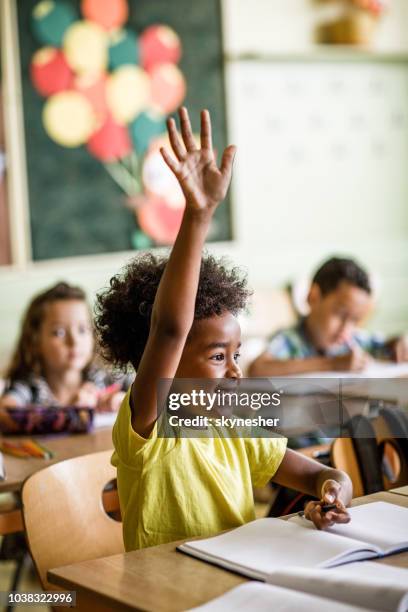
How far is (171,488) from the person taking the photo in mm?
1377

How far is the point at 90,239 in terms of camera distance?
436 cm

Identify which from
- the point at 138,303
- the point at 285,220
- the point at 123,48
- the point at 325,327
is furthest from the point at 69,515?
the point at 285,220

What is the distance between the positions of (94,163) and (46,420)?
7.20 ft

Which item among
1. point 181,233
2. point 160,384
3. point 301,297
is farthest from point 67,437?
point 301,297

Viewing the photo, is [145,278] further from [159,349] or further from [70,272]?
[70,272]

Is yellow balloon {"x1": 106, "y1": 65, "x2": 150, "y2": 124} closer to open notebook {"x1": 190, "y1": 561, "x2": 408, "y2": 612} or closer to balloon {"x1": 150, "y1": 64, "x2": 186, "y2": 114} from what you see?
balloon {"x1": 150, "y1": 64, "x2": 186, "y2": 114}

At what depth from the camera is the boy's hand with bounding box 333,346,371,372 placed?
298 centimetres

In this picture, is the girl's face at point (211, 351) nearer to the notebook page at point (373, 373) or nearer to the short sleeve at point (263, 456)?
the short sleeve at point (263, 456)

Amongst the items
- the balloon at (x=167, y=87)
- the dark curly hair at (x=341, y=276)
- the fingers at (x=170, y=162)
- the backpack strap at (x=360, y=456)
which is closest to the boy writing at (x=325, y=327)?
the dark curly hair at (x=341, y=276)

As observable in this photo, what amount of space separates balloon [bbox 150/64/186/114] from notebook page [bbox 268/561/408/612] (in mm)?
3703

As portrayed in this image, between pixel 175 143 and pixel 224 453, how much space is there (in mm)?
537

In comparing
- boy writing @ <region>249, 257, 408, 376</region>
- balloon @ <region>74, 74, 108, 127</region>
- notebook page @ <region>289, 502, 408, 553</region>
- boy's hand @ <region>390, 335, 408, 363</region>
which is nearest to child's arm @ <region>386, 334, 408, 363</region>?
boy's hand @ <region>390, 335, 408, 363</region>

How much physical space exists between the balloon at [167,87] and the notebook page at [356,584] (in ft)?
12.1

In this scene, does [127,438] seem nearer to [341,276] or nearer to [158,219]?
[341,276]
